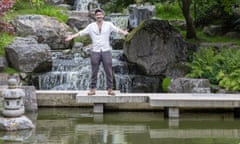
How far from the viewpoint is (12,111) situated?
9.48 m

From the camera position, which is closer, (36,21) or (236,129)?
(236,129)

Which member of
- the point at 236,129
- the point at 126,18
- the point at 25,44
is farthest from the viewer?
the point at 126,18

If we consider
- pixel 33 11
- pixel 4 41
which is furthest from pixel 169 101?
pixel 33 11

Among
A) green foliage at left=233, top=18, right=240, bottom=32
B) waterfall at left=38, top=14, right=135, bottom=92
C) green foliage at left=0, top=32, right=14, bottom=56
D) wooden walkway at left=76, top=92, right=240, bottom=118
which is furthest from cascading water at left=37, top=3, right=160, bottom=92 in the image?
green foliage at left=233, top=18, right=240, bottom=32

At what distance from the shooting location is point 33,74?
16219mm

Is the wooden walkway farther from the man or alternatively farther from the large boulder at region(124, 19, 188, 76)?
the large boulder at region(124, 19, 188, 76)

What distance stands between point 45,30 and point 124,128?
9721 millimetres

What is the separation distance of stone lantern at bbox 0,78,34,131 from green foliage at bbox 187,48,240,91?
6.57 m

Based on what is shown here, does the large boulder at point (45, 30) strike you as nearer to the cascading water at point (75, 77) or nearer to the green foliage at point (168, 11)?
the cascading water at point (75, 77)

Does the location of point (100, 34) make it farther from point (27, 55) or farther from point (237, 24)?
point (237, 24)

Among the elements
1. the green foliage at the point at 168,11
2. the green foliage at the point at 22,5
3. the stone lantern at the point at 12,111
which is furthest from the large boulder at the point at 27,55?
the green foliage at the point at 168,11

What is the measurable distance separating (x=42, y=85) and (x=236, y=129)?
26.0ft

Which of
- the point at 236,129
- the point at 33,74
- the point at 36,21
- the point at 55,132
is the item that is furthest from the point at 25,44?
the point at 236,129

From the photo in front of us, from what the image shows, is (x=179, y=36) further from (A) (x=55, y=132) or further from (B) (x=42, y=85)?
(A) (x=55, y=132)
